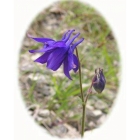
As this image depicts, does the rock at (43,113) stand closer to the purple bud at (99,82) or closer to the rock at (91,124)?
the rock at (91,124)

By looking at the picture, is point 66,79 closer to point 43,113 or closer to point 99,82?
point 43,113

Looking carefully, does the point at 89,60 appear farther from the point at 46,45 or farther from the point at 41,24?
the point at 46,45

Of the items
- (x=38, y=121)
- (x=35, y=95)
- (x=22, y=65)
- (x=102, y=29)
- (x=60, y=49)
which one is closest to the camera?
(x=60, y=49)

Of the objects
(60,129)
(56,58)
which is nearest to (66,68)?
(56,58)

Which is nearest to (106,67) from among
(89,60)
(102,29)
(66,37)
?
(89,60)

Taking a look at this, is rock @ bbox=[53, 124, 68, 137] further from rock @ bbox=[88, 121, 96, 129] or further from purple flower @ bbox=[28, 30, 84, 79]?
purple flower @ bbox=[28, 30, 84, 79]

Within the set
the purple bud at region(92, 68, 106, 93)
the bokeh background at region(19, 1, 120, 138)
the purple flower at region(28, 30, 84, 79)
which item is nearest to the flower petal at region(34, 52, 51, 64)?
the purple flower at region(28, 30, 84, 79)
